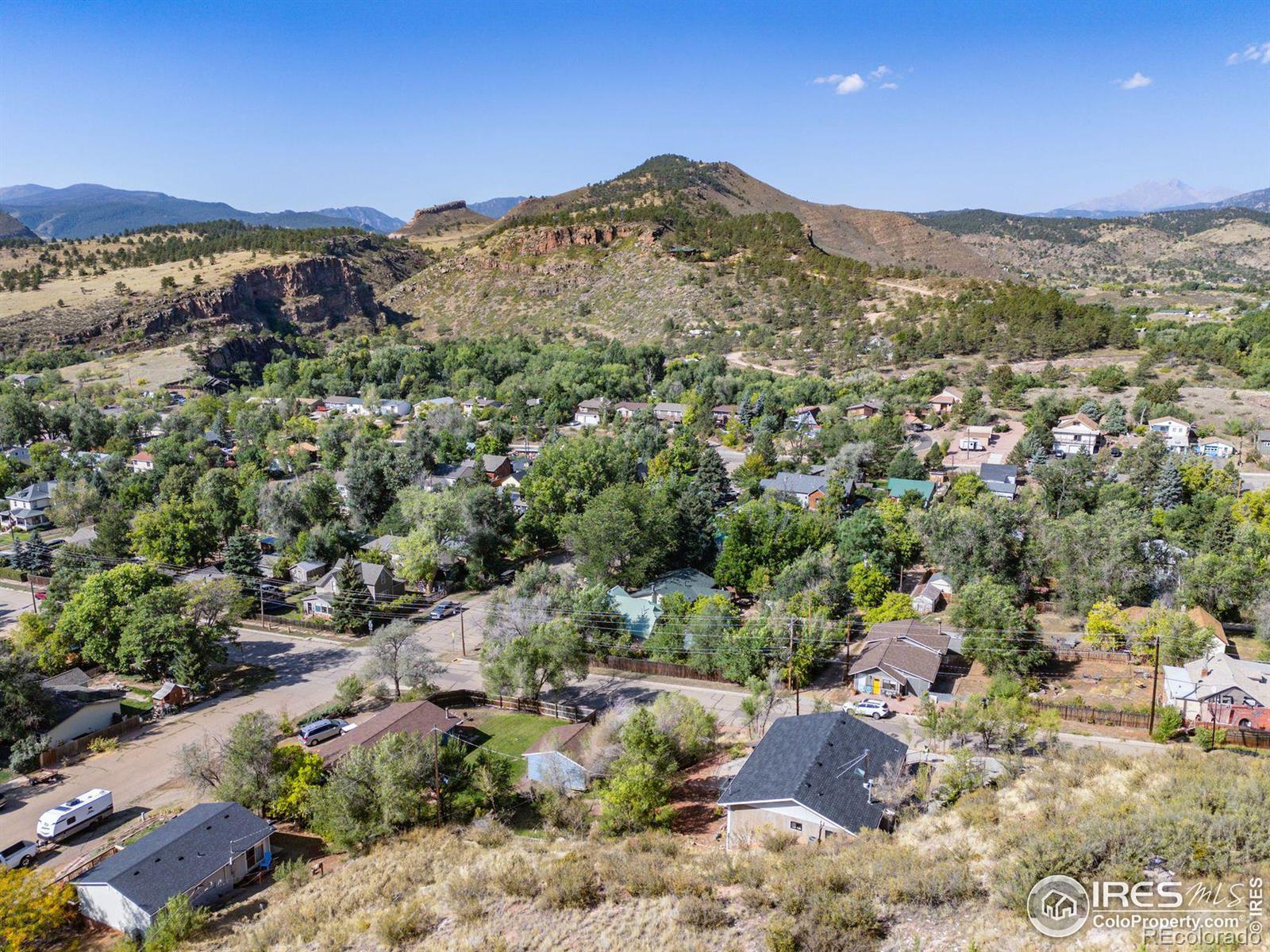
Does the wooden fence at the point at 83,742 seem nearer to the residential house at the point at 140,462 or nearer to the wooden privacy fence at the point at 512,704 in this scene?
the wooden privacy fence at the point at 512,704

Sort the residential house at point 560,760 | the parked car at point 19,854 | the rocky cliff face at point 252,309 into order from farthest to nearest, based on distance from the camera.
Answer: the rocky cliff face at point 252,309 < the residential house at point 560,760 < the parked car at point 19,854

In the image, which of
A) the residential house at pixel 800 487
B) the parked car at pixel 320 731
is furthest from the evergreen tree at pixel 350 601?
the residential house at pixel 800 487

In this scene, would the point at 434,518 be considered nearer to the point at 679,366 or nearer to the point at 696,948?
the point at 696,948

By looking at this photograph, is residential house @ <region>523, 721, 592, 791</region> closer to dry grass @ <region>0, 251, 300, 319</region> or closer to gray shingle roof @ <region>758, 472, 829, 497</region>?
gray shingle roof @ <region>758, 472, 829, 497</region>

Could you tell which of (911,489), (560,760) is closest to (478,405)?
(911,489)

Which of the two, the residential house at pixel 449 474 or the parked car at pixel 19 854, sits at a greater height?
the residential house at pixel 449 474

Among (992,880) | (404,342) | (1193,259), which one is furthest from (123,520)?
(1193,259)
